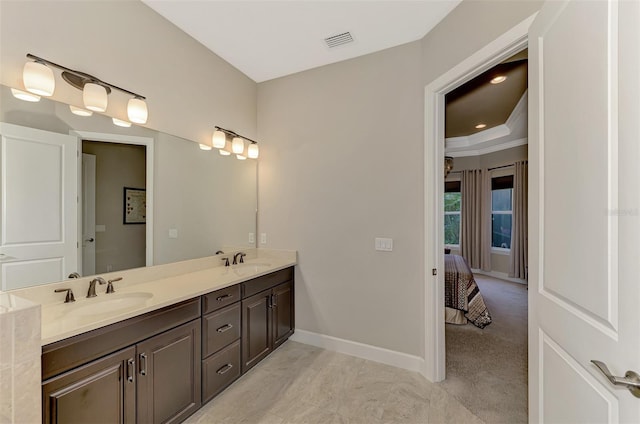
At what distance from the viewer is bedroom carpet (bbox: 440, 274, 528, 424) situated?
6.25ft

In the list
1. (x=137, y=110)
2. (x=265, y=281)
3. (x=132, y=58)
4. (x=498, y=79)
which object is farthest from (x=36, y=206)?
(x=498, y=79)

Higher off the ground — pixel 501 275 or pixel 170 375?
pixel 170 375

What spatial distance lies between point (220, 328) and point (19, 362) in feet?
3.75

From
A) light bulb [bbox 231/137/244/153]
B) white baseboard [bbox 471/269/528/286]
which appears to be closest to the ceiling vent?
light bulb [bbox 231/137/244/153]

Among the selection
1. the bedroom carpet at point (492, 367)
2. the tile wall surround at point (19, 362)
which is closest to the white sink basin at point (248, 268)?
the tile wall surround at point (19, 362)

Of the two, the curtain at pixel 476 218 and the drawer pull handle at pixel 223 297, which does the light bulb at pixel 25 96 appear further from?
the curtain at pixel 476 218

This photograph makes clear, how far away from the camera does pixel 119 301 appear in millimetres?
1702

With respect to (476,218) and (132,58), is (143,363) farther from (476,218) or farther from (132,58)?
(476,218)

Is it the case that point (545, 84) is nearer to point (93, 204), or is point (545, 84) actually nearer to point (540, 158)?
point (540, 158)

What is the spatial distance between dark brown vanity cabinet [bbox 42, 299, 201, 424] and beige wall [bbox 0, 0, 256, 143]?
56.3 inches

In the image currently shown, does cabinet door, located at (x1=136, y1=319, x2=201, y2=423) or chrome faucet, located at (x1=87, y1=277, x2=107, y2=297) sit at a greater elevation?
chrome faucet, located at (x1=87, y1=277, x2=107, y2=297)

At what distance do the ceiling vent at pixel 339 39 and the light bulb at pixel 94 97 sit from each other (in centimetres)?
177

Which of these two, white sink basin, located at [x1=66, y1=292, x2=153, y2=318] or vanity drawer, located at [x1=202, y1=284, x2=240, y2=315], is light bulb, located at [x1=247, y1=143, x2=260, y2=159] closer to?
vanity drawer, located at [x1=202, y1=284, x2=240, y2=315]

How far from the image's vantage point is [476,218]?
5.95m
